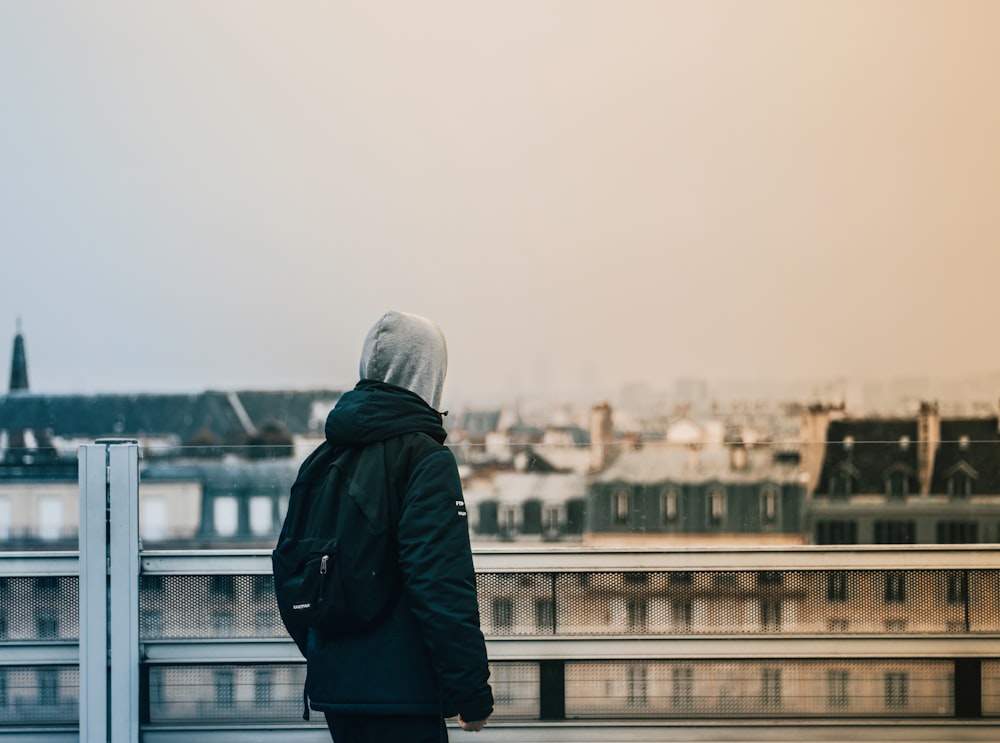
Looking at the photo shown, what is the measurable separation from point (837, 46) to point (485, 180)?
150cm

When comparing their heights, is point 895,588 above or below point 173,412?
below

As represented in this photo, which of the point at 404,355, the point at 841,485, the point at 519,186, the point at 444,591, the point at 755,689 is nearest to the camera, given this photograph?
the point at 444,591

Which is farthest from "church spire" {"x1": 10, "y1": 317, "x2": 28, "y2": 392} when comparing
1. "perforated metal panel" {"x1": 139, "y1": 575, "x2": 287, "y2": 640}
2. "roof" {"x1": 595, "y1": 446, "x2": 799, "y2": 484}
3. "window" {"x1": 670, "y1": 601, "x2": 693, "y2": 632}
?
"window" {"x1": 670, "y1": 601, "x2": 693, "y2": 632}

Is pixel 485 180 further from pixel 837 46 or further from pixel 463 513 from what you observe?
pixel 463 513

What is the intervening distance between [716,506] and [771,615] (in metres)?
0.28

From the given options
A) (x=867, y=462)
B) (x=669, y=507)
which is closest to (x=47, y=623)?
(x=669, y=507)

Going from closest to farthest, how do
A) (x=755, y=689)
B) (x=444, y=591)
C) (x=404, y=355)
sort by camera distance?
(x=444, y=591)
(x=404, y=355)
(x=755, y=689)

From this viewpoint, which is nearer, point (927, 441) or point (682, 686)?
point (682, 686)

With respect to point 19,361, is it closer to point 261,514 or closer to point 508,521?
point 261,514

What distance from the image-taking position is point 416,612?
1.20 meters

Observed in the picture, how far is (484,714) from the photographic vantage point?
1.21 meters

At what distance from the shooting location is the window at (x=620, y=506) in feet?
6.48

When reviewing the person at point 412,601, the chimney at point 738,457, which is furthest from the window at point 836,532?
the person at point 412,601

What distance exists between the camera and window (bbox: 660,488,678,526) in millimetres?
1959
